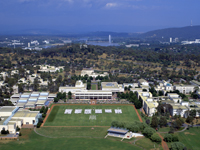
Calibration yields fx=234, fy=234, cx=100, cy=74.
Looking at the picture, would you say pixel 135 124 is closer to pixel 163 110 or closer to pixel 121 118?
pixel 121 118

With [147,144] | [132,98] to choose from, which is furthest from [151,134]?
[132,98]

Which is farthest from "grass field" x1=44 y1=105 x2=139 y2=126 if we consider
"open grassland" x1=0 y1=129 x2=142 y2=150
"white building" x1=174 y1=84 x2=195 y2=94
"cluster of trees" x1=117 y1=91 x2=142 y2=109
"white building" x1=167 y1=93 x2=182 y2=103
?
"white building" x1=174 y1=84 x2=195 y2=94

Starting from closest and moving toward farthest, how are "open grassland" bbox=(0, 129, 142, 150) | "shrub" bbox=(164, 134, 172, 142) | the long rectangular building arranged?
"open grassland" bbox=(0, 129, 142, 150) < "shrub" bbox=(164, 134, 172, 142) < the long rectangular building

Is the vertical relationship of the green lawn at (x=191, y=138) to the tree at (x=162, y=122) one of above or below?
below

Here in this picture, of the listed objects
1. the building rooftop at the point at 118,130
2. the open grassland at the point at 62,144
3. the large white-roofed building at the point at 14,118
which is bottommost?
the open grassland at the point at 62,144

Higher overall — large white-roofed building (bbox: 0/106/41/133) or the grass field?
large white-roofed building (bbox: 0/106/41/133)

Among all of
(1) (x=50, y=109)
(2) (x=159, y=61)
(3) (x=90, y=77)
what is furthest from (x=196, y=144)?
(2) (x=159, y=61)

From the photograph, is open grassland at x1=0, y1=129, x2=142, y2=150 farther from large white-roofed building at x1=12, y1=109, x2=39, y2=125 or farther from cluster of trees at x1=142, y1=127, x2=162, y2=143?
large white-roofed building at x1=12, y1=109, x2=39, y2=125

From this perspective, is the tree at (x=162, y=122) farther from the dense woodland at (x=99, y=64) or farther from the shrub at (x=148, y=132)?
the dense woodland at (x=99, y=64)

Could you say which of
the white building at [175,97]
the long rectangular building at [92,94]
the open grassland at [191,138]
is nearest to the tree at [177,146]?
the open grassland at [191,138]
